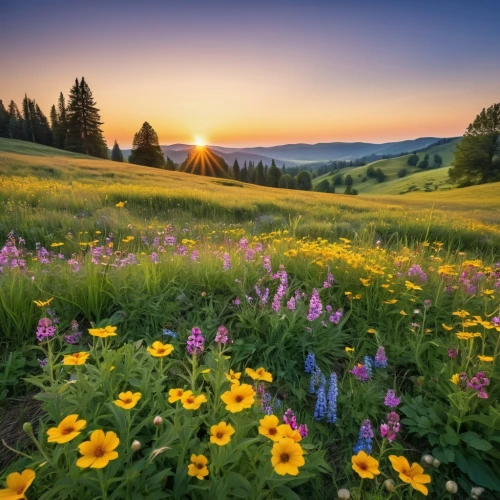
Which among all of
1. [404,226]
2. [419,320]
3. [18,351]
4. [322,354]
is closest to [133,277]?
[18,351]

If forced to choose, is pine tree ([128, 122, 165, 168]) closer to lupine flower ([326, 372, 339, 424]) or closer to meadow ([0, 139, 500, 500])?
meadow ([0, 139, 500, 500])

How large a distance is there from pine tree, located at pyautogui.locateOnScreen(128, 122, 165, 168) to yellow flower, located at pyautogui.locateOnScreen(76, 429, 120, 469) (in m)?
61.1

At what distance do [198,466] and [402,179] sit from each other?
105 m

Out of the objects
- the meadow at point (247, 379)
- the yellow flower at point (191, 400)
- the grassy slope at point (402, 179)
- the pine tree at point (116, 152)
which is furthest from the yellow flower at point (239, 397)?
the pine tree at point (116, 152)

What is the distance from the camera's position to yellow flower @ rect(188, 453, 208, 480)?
1.42 metres

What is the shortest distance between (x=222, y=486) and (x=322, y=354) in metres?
1.59

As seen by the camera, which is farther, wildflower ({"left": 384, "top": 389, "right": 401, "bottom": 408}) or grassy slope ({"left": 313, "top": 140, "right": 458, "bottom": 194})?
grassy slope ({"left": 313, "top": 140, "right": 458, "bottom": 194})

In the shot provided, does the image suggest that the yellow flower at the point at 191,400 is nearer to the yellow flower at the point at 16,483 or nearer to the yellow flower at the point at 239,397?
the yellow flower at the point at 239,397

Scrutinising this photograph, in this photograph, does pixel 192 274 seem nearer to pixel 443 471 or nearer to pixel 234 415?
pixel 234 415

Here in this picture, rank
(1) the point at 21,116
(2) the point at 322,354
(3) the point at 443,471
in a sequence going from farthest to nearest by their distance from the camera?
(1) the point at 21,116
(2) the point at 322,354
(3) the point at 443,471

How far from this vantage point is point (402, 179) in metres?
94.0

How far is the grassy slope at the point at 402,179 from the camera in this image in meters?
77.2

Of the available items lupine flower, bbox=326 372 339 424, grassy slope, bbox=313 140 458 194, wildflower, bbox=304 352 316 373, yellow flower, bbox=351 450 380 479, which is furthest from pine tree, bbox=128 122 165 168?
yellow flower, bbox=351 450 380 479

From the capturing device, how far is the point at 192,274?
371cm
